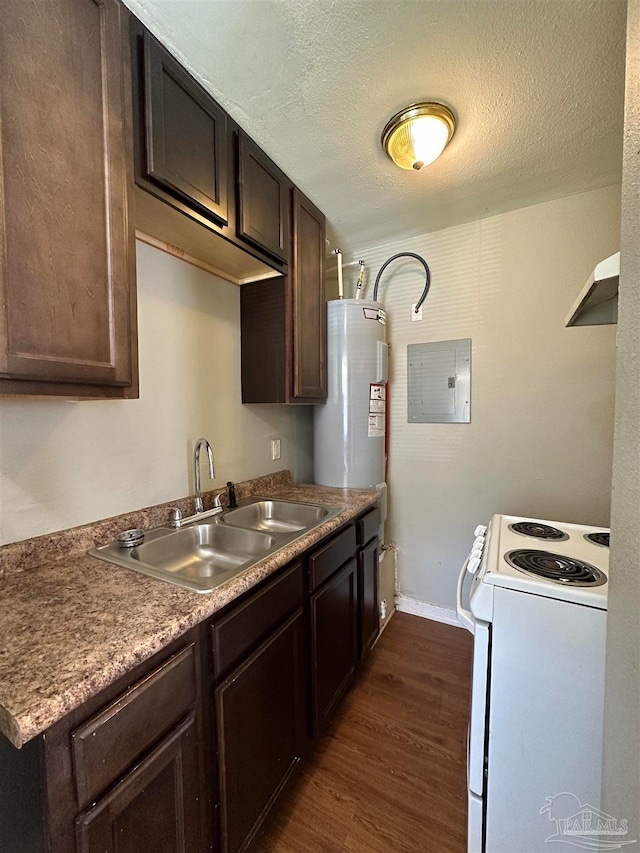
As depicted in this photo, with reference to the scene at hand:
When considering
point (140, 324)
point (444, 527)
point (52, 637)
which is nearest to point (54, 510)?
point (52, 637)

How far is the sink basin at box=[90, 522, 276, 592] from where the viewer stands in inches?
43.4

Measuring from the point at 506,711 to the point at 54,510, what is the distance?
147 cm

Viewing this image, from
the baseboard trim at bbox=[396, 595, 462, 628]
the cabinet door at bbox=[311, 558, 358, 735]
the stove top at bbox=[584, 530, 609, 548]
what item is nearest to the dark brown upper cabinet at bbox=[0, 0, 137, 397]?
the cabinet door at bbox=[311, 558, 358, 735]

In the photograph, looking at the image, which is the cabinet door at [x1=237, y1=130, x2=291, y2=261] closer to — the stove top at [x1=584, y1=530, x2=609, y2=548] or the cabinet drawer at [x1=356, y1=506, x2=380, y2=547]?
the cabinet drawer at [x1=356, y1=506, x2=380, y2=547]

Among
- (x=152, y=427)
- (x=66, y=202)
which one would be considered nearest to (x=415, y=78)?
(x=66, y=202)

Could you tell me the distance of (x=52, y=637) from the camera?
67cm

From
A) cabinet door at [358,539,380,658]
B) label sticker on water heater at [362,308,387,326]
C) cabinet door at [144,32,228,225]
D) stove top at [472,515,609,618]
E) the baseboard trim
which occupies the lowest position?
the baseboard trim

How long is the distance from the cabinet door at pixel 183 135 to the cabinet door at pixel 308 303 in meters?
0.51

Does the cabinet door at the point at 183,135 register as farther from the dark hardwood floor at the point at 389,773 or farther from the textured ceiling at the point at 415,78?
the dark hardwood floor at the point at 389,773

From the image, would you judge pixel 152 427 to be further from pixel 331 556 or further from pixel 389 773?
Result: pixel 389 773

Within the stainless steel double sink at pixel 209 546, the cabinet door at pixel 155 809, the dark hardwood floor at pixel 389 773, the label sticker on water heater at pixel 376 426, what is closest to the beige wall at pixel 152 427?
the stainless steel double sink at pixel 209 546

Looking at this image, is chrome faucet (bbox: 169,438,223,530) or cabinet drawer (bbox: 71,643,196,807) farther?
chrome faucet (bbox: 169,438,223,530)

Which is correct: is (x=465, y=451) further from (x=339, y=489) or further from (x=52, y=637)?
(x=52, y=637)

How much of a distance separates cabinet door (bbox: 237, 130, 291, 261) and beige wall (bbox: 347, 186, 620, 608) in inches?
38.1
